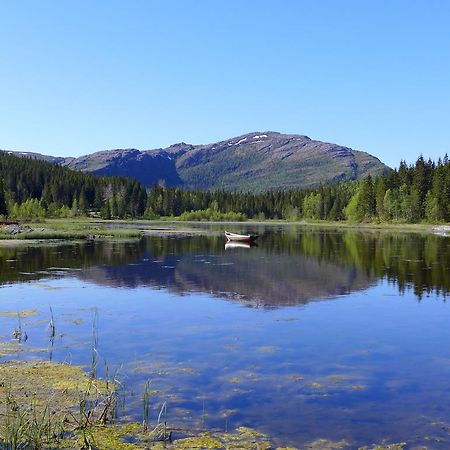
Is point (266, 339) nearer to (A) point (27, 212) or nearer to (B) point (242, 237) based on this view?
(B) point (242, 237)

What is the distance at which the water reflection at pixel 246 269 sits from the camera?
4669 centimetres

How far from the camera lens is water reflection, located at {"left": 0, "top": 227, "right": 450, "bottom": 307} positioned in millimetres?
46688

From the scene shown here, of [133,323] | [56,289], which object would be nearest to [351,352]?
[133,323]

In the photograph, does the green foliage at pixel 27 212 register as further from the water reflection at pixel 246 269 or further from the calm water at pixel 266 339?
the calm water at pixel 266 339

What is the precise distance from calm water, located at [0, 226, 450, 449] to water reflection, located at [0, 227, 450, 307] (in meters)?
0.30

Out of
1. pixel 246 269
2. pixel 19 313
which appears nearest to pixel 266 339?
pixel 19 313

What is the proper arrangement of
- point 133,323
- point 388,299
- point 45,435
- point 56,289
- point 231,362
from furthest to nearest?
point 56,289 → point 388,299 → point 133,323 → point 231,362 → point 45,435

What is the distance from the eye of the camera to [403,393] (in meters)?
19.9

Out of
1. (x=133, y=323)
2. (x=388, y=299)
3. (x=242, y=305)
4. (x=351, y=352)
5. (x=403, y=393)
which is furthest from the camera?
(x=388, y=299)

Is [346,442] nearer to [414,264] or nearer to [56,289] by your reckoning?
[56,289]

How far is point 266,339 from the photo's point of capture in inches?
1118

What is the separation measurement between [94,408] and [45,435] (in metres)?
1.87

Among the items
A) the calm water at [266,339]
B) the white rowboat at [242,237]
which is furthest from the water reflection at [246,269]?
the white rowboat at [242,237]

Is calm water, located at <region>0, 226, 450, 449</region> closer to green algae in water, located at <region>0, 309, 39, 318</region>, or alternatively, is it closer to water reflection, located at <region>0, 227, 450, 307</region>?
water reflection, located at <region>0, 227, 450, 307</region>
